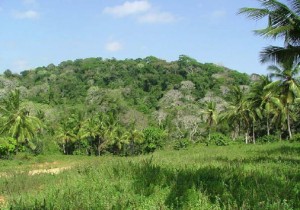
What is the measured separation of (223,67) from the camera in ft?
431

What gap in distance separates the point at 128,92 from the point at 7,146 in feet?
192

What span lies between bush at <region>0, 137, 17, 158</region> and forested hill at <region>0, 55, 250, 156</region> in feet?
44.1

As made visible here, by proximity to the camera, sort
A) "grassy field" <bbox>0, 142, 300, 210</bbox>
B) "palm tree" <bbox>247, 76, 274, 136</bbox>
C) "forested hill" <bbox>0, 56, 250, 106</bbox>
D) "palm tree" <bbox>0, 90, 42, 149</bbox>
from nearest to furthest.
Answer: "grassy field" <bbox>0, 142, 300, 210</bbox>, "palm tree" <bbox>0, 90, 42, 149</bbox>, "palm tree" <bbox>247, 76, 274, 136</bbox>, "forested hill" <bbox>0, 56, 250, 106</bbox>

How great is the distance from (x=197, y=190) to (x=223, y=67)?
127558mm

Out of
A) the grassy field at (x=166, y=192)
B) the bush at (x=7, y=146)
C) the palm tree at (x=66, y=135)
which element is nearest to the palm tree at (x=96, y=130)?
the palm tree at (x=66, y=135)

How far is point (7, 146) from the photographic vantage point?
4394cm

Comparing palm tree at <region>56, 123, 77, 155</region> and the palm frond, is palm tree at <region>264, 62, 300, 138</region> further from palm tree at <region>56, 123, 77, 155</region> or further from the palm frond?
palm tree at <region>56, 123, 77, 155</region>

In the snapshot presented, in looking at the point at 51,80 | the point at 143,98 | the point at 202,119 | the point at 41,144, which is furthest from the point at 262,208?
the point at 51,80

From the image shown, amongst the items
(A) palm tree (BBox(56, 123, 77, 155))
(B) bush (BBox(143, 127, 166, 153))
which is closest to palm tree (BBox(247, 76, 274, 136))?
(B) bush (BBox(143, 127, 166, 153))

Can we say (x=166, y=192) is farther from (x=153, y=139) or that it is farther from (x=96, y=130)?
(x=153, y=139)

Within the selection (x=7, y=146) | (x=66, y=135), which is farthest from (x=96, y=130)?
(x=7, y=146)

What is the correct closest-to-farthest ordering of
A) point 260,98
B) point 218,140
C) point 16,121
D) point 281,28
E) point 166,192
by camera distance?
point 166,192, point 281,28, point 16,121, point 260,98, point 218,140

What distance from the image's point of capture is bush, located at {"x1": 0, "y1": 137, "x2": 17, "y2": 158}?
43.5 meters

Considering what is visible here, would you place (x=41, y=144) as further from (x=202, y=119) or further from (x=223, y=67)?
(x=223, y=67)
